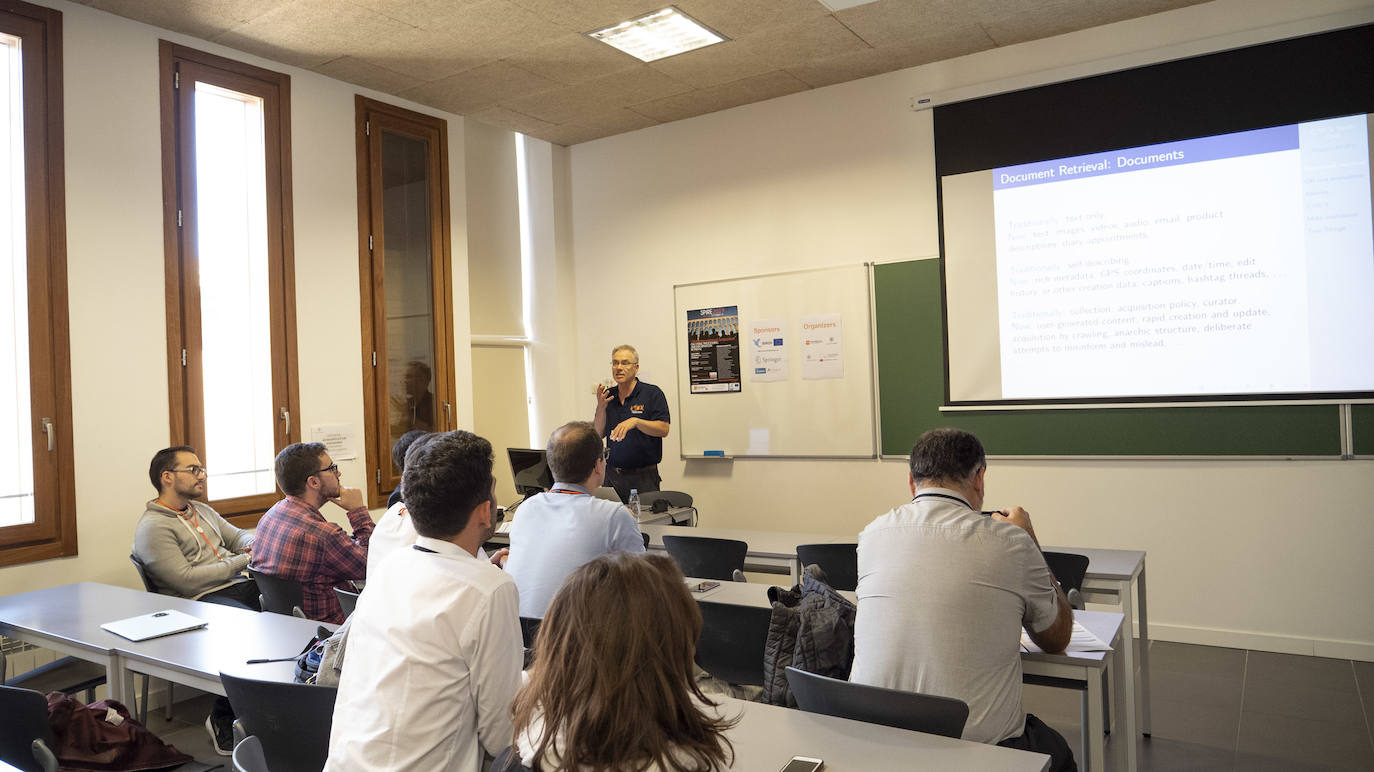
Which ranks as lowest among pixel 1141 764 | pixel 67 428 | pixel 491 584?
pixel 1141 764

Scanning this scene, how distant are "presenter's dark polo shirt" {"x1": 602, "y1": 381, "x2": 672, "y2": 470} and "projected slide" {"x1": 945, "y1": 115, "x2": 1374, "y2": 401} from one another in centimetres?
183

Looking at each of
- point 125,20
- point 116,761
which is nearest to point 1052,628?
point 116,761

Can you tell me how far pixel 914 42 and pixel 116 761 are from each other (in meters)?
4.83

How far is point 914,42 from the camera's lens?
496cm

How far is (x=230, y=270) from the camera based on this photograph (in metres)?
4.70

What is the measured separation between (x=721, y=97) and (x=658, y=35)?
1137 mm

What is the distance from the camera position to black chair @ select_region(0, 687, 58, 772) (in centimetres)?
199

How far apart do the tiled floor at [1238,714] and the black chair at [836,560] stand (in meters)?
1.08

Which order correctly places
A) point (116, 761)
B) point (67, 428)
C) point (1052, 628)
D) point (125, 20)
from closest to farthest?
1. point (1052, 628)
2. point (116, 761)
3. point (67, 428)
4. point (125, 20)

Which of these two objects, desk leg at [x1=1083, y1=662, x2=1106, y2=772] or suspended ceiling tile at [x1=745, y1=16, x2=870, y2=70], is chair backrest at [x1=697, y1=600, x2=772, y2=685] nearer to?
desk leg at [x1=1083, y1=662, x2=1106, y2=772]

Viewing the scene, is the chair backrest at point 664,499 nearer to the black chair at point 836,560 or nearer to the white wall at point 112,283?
the black chair at point 836,560

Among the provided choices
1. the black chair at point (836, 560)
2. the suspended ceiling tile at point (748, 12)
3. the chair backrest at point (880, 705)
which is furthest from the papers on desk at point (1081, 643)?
the suspended ceiling tile at point (748, 12)

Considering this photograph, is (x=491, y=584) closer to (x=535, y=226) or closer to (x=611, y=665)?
(x=611, y=665)

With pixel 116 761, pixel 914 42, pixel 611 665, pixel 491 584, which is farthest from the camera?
pixel 914 42
